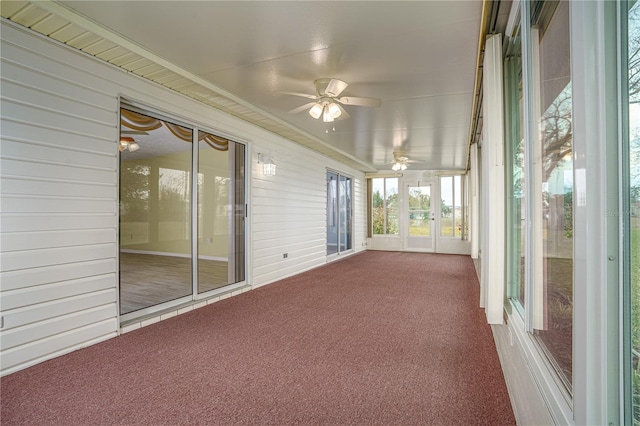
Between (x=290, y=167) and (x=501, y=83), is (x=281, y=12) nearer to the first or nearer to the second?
(x=501, y=83)

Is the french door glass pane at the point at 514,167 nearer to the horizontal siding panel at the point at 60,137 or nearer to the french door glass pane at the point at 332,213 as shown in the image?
the horizontal siding panel at the point at 60,137

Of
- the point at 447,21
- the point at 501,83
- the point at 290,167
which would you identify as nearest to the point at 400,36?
the point at 447,21

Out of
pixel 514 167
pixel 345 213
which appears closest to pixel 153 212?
pixel 514 167

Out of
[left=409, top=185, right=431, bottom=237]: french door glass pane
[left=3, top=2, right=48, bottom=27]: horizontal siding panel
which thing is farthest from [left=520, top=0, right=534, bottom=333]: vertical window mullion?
[left=409, top=185, right=431, bottom=237]: french door glass pane

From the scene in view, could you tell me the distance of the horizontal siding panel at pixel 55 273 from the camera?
89.8 inches

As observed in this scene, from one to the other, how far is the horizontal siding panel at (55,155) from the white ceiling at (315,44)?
102cm

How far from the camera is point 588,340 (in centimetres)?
82

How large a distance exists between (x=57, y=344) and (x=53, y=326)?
15 cm

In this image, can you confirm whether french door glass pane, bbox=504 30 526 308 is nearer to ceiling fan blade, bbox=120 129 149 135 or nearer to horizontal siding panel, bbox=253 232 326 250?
ceiling fan blade, bbox=120 129 149 135

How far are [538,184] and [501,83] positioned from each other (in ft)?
3.41

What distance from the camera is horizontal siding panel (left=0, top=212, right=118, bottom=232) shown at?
90.3 inches

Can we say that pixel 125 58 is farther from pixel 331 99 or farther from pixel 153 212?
pixel 331 99

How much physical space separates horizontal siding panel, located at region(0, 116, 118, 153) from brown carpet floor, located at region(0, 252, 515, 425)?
5.20ft

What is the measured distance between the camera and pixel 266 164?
5043mm
